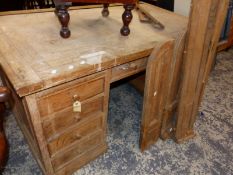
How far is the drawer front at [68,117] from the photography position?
96cm

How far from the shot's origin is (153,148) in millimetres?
1423

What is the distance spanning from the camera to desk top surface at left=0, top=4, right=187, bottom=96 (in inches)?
32.9

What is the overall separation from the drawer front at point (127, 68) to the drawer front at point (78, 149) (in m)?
0.36

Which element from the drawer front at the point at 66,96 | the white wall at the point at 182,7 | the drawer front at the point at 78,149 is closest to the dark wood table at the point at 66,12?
the drawer front at the point at 66,96

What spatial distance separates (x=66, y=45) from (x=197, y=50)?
654 mm

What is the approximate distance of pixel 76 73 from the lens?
0.87 meters

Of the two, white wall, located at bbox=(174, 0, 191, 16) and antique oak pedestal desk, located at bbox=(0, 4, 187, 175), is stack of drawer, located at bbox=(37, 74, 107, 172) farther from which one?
white wall, located at bbox=(174, 0, 191, 16)

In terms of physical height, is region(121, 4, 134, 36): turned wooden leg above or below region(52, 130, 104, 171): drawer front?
above

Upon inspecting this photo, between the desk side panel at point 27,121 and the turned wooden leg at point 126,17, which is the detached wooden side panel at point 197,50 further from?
the desk side panel at point 27,121

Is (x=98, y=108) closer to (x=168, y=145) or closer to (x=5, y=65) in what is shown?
(x=5, y=65)

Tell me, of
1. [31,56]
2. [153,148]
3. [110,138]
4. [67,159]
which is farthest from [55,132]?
[153,148]

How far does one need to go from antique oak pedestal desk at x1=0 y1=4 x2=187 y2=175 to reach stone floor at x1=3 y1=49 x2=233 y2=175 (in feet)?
0.27

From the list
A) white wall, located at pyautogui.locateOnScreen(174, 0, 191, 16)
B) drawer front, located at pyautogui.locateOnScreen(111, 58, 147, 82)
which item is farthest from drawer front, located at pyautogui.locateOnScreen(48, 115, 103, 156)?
white wall, located at pyautogui.locateOnScreen(174, 0, 191, 16)

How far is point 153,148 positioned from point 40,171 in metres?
0.71
